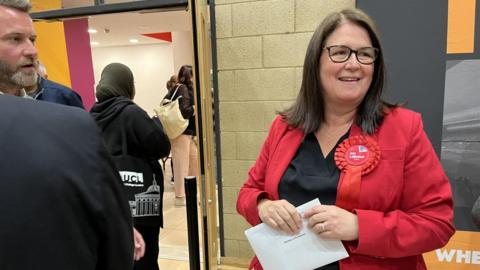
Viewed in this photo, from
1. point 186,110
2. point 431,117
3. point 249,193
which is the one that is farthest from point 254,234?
point 186,110

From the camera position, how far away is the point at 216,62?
2525 millimetres

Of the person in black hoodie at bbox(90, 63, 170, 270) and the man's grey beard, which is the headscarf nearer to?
the person in black hoodie at bbox(90, 63, 170, 270)

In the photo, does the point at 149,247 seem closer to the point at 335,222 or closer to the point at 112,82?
the point at 112,82

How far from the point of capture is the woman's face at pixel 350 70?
1035 mm

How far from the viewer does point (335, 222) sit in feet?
3.09

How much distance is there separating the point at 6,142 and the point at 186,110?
332cm

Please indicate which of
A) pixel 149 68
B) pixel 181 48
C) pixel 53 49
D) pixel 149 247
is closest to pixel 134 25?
pixel 181 48

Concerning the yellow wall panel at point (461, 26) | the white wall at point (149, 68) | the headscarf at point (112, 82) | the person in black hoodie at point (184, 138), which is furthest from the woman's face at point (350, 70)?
the white wall at point (149, 68)

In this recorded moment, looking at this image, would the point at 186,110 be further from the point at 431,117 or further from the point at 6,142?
the point at 6,142

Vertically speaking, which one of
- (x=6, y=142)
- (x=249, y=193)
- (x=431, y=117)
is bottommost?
(x=249, y=193)

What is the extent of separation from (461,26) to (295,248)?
62.7 inches

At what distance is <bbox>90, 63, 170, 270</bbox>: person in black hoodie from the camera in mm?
2047

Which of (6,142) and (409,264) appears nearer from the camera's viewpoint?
(6,142)

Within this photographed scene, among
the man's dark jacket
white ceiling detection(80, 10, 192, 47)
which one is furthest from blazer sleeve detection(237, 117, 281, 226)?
white ceiling detection(80, 10, 192, 47)
